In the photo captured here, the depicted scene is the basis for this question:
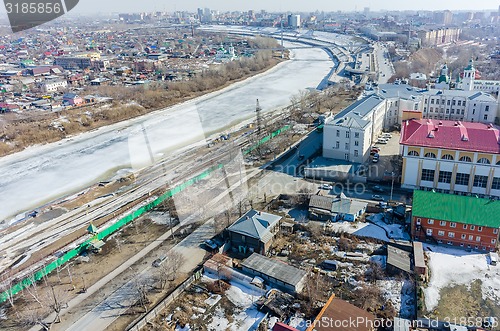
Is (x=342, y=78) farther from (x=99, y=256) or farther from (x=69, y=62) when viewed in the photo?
(x=69, y=62)

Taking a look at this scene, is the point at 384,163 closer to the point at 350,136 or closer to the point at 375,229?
the point at 350,136

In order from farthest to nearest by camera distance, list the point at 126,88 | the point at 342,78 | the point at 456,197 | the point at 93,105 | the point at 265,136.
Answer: the point at 342,78 < the point at 126,88 < the point at 93,105 < the point at 265,136 < the point at 456,197

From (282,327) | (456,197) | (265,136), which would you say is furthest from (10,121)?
(456,197)

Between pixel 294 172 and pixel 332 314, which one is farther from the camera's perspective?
pixel 294 172

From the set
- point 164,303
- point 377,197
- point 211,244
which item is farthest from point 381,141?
point 164,303

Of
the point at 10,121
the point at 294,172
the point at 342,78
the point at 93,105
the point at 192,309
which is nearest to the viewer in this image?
the point at 192,309

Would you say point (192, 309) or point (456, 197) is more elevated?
point (456, 197)

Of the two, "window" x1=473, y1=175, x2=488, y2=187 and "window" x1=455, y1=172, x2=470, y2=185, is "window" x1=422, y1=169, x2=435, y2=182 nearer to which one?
"window" x1=455, y1=172, x2=470, y2=185
